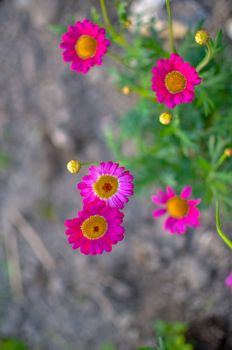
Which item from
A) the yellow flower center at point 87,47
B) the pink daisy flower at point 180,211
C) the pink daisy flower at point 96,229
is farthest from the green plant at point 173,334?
the yellow flower center at point 87,47

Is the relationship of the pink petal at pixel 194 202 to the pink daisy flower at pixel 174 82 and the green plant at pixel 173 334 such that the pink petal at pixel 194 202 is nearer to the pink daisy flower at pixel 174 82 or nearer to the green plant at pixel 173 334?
the pink daisy flower at pixel 174 82

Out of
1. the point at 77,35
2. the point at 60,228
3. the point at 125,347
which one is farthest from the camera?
the point at 60,228

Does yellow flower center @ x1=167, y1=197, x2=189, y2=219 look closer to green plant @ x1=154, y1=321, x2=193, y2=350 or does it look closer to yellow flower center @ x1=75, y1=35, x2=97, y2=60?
yellow flower center @ x1=75, y1=35, x2=97, y2=60

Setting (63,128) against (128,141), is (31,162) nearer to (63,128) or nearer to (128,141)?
(63,128)

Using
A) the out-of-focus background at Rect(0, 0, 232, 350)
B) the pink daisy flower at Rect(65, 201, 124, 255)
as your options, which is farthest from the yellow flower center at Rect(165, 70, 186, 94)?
the out-of-focus background at Rect(0, 0, 232, 350)

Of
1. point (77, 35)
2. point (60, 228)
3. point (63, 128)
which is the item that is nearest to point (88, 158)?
point (63, 128)

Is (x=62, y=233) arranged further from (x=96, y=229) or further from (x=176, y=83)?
(x=176, y=83)
